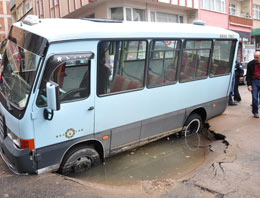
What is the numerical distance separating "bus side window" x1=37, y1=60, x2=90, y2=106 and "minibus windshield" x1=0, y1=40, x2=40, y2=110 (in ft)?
0.89

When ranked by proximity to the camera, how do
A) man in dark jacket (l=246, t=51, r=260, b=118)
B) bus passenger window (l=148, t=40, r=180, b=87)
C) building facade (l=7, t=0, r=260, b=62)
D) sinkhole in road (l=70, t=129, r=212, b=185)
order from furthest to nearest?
building facade (l=7, t=0, r=260, b=62) → man in dark jacket (l=246, t=51, r=260, b=118) → bus passenger window (l=148, t=40, r=180, b=87) → sinkhole in road (l=70, t=129, r=212, b=185)

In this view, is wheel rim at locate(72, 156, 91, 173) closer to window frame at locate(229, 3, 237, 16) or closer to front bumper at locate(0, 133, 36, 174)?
front bumper at locate(0, 133, 36, 174)

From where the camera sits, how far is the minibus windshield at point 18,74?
362 centimetres

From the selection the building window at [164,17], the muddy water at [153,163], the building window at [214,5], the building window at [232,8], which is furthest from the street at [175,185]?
the building window at [232,8]

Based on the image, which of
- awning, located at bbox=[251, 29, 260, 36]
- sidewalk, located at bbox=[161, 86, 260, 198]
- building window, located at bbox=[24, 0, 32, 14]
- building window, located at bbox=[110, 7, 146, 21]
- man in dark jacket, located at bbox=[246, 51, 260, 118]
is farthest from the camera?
building window, located at bbox=[24, 0, 32, 14]

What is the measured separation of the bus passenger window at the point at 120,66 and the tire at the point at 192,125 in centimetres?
197

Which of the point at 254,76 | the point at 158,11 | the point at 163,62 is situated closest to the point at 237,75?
the point at 254,76

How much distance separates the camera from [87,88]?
13.1 feet

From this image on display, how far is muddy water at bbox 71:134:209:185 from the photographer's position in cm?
461

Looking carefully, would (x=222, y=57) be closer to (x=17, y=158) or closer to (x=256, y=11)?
(x=17, y=158)

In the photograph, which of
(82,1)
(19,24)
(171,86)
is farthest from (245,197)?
(82,1)

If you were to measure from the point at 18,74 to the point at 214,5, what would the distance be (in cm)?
1828

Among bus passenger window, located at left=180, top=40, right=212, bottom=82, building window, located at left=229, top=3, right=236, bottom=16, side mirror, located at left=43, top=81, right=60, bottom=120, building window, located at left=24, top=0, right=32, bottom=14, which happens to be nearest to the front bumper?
side mirror, located at left=43, top=81, right=60, bottom=120

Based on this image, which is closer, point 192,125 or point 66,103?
point 66,103
